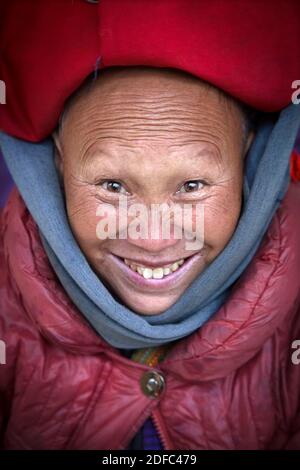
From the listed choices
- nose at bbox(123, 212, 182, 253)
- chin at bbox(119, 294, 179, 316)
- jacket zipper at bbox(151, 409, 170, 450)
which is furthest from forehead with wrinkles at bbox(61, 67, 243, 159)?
jacket zipper at bbox(151, 409, 170, 450)

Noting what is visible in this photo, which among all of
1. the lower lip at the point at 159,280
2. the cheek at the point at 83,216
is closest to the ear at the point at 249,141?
the lower lip at the point at 159,280

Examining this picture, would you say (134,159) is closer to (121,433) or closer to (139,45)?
(139,45)

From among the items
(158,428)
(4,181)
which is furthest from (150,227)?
(4,181)

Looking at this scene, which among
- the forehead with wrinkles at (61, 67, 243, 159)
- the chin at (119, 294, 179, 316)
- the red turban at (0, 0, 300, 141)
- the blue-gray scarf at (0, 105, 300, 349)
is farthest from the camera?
the chin at (119, 294, 179, 316)

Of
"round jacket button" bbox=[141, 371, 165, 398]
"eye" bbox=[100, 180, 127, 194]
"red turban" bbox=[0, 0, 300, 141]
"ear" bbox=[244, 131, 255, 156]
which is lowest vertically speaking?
"round jacket button" bbox=[141, 371, 165, 398]

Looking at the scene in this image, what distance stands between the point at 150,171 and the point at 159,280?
0.35 meters

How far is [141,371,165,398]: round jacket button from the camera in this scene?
169cm

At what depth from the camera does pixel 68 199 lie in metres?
1.65

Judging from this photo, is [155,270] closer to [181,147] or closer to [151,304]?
[151,304]

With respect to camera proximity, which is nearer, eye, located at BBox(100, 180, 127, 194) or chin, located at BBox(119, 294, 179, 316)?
eye, located at BBox(100, 180, 127, 194)

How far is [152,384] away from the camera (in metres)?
1.69

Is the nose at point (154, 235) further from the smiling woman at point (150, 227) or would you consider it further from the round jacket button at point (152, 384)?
the round jacket button at point (152, 384)

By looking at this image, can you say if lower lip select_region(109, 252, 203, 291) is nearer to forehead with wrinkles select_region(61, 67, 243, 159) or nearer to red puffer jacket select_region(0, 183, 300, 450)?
red puffer jacket select_region(0, 183, 300, 450)
